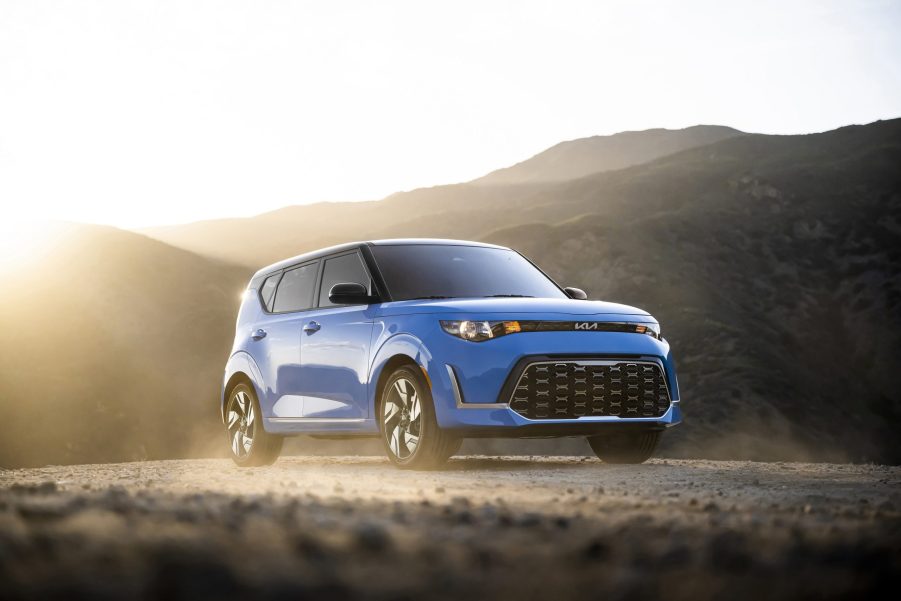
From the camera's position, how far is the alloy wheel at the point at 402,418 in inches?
336

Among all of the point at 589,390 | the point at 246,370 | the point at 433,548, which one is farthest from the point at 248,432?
the point at 433,548

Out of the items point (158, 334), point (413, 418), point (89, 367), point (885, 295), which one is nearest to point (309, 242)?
point (158, 334)

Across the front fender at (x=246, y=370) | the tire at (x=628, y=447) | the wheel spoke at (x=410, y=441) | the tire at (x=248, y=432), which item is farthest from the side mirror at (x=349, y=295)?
the tire at (x=628, y=447)

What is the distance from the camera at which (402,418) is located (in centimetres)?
870

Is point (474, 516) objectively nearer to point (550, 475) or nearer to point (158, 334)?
point (550, 475)

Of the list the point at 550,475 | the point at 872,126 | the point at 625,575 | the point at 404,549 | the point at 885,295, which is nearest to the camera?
the point at 625,575

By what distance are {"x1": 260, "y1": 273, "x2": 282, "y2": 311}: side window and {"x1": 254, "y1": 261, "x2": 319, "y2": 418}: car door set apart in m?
0.08

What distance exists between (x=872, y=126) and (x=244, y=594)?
299ft

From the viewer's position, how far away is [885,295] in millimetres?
58344

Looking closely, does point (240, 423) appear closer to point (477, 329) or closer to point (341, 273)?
point (341, 273)

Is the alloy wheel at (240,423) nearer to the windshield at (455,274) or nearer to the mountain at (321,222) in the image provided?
the windshield at (455,274)

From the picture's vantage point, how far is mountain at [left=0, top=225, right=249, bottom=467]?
147ft

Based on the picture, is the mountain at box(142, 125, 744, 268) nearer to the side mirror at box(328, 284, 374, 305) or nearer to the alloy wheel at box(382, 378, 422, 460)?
the side mirror at box(328, 284, 374, 305)

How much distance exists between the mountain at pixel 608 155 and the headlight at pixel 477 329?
168 m
